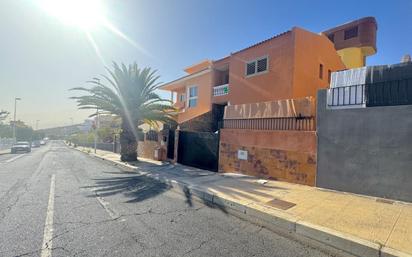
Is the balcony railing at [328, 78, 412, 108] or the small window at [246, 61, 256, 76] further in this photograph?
A: the small window at [246, 61, 256, 76]

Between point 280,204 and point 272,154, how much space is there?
3.03m

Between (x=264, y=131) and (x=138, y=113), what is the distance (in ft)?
30.6

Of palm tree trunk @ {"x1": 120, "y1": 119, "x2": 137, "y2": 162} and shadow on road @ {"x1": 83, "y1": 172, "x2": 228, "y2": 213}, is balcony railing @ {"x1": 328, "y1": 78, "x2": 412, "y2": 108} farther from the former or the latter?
palm tree trunk @ {"x1": 120, "y1": 119, "x2": 137, "y2": 162}

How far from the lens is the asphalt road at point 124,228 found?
354 cm

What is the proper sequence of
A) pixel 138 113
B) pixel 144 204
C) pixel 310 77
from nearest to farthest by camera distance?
pixel 144 204, pixel 310 77, pixel 138 113

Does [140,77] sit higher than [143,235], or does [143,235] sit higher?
[140,77]

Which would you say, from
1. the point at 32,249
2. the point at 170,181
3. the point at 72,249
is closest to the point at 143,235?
the point at 72,249

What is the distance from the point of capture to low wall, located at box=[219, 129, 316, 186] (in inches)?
290

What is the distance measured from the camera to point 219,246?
145 inches

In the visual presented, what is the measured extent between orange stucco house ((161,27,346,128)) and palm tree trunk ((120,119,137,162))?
573 cm

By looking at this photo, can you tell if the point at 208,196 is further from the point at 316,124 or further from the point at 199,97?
the point at 199,97

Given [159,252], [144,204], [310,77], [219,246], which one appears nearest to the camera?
[159,252]

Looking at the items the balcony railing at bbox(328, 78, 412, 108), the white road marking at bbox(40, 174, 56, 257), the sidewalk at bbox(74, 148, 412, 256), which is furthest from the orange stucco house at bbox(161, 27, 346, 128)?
the white road marking at bbox(40, 174, 56, 257)

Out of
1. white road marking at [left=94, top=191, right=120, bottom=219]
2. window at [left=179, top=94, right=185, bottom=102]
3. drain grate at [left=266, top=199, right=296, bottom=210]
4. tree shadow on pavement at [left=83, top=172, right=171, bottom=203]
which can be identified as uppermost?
window at [left=179, top=94, right=185, bottom=102]
